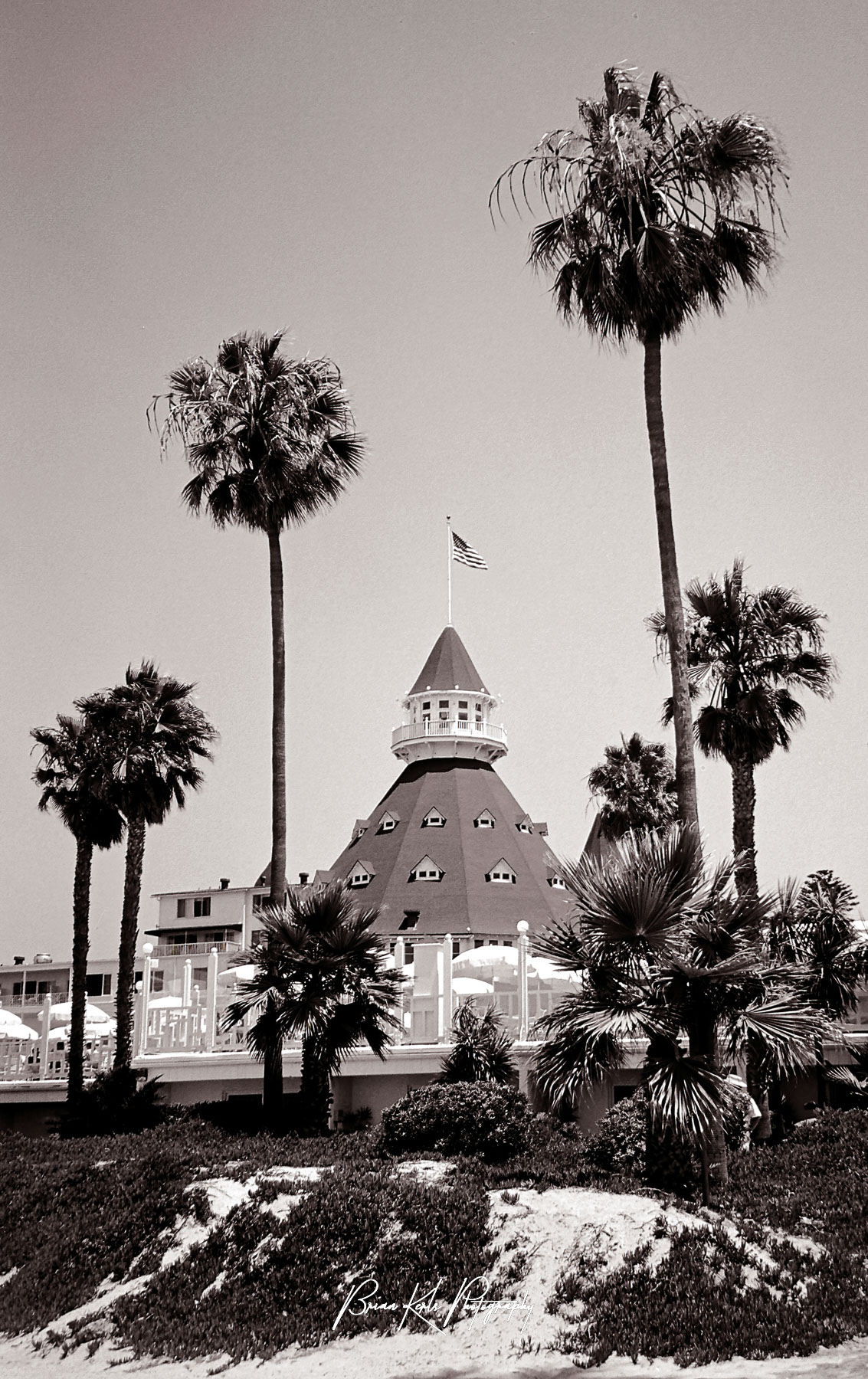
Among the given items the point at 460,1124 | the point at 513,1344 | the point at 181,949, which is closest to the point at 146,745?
the point at 460,1124

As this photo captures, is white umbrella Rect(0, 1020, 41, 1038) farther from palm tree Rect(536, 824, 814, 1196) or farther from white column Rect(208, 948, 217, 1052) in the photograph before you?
palm tree Rect(536, 824, 814, 1196)

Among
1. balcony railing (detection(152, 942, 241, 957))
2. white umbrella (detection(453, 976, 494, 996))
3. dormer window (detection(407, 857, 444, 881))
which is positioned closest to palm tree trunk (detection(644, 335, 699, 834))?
white umbrella (detection(453, 976, 494, 996))

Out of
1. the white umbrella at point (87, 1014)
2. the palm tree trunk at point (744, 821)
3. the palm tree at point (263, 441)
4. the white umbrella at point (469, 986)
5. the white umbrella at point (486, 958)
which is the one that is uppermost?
the palm tree at point (263, 441)

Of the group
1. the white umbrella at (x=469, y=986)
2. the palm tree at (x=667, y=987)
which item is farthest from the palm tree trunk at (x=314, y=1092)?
the white umbrella at (x=469, y=986)

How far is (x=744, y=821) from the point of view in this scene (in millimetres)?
28156

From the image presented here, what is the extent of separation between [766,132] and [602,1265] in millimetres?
16792

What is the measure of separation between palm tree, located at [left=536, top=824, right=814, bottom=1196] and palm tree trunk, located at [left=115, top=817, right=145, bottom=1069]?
15.5 meters

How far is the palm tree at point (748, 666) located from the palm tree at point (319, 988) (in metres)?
9.72

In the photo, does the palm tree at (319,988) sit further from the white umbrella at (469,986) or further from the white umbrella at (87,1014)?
the white umbrella at (87,1014)

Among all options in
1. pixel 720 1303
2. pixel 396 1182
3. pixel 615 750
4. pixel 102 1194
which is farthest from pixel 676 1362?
pixel 615 750

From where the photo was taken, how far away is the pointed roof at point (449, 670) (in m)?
77.7

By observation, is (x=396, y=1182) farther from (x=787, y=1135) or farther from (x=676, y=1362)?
(x=787, y=1135)

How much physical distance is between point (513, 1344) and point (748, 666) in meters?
18.7

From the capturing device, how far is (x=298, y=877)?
86.7 meters
